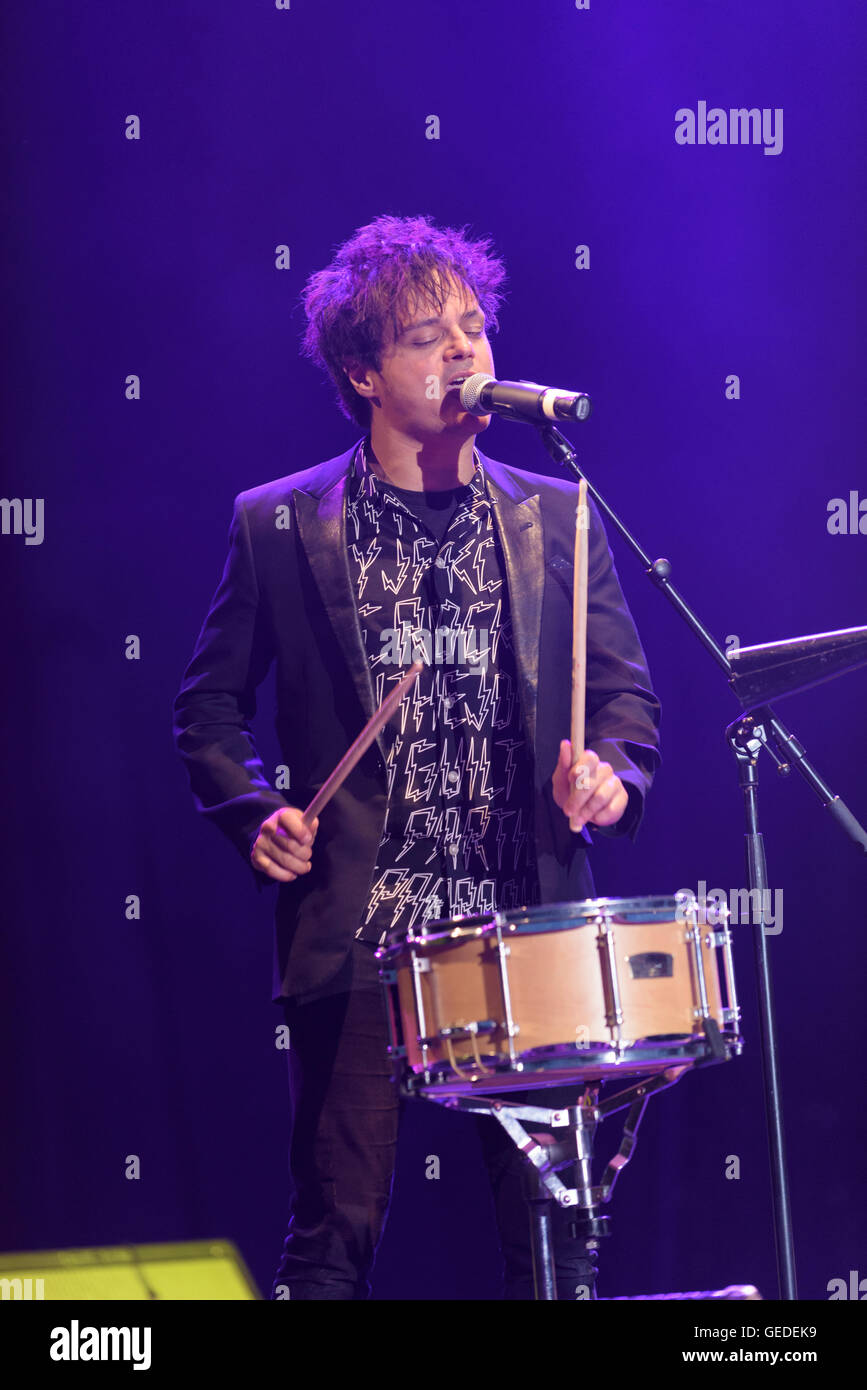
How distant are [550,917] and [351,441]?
152 centimetres

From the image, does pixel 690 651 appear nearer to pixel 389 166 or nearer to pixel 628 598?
pixel 628 598

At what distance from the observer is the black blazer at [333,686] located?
109 inches

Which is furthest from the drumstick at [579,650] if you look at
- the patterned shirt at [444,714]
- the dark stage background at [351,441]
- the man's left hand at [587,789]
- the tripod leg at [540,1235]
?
the dark stage background at [351,441]

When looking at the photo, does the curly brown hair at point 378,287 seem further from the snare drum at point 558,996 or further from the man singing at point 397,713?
the snare drum at point 558,996

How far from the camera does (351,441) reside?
350 centimetres

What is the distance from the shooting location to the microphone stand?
8.86ft

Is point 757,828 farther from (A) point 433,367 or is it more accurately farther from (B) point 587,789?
(A) point 433,367

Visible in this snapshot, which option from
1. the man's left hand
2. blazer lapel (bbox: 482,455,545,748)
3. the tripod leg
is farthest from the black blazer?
the tripod leg

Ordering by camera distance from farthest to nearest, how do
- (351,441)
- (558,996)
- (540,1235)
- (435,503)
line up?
1. (351,441)
2. (435,503)
3. (540,1235)
4. (558,996)

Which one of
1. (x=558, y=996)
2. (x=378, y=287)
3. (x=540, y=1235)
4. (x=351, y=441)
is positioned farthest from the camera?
(x=351, y=441)

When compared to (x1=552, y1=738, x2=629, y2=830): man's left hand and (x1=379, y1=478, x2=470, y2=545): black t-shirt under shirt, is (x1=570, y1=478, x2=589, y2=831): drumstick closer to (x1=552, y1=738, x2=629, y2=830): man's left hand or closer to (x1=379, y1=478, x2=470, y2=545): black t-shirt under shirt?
(x1=552, y1=738, x2=629, y2=830): man's left hand

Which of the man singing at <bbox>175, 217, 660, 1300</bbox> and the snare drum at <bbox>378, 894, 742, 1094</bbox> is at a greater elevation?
the man singing at <bbox>175, 217, 660, 1300</bbox>

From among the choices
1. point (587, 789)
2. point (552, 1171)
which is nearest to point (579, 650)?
point (587, 789)
